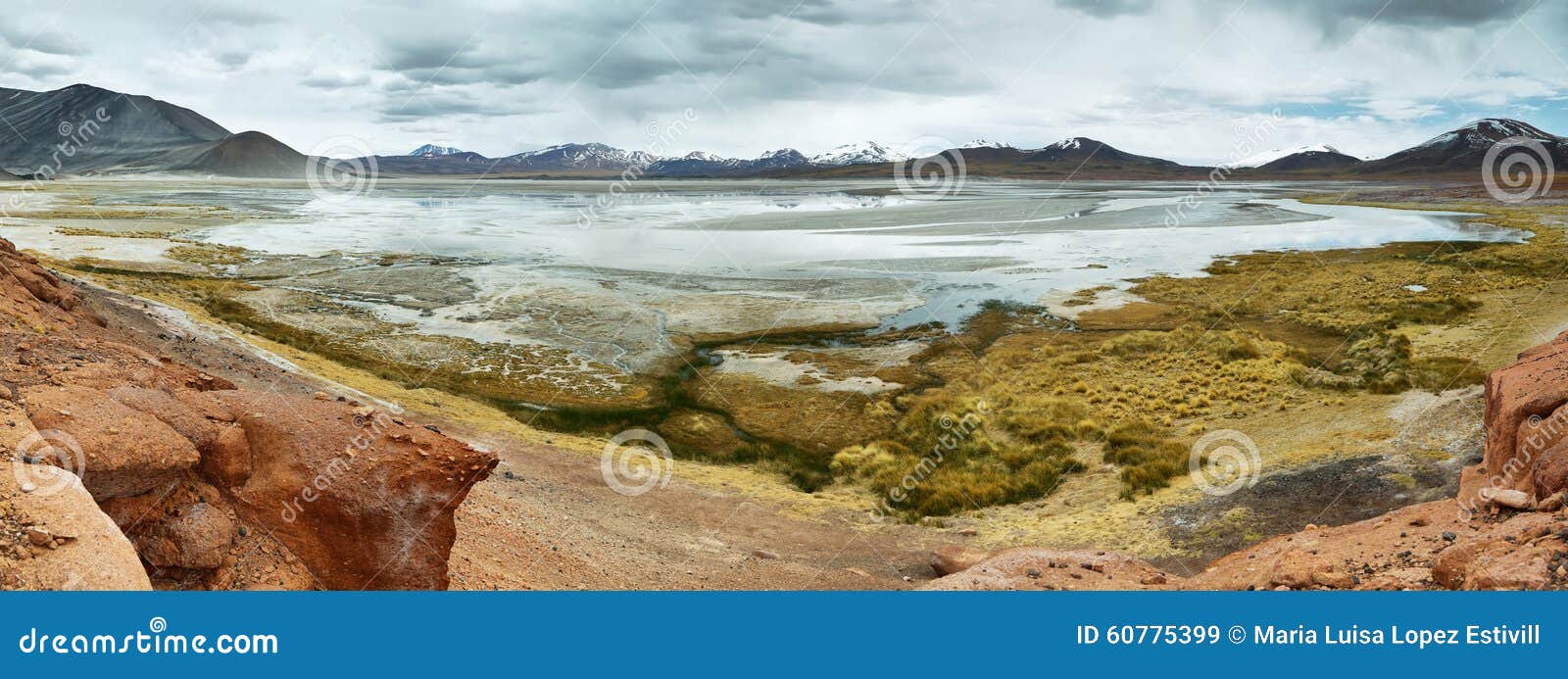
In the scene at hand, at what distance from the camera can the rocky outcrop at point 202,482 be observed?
244 inches

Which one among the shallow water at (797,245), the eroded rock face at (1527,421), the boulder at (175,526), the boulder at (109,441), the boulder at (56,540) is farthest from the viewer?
the shallow water at (797,245)

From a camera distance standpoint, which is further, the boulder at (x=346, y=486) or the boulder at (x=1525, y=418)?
the boulder at (x=1525, y=418)

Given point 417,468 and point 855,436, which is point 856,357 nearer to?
point 855,436

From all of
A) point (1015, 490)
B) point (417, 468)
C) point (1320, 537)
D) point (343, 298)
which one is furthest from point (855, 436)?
point (343, 298)

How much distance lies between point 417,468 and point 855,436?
47.8ft

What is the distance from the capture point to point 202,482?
308 inches

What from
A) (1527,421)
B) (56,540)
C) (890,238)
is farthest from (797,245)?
(56,540)

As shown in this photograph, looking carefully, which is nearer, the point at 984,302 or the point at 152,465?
the point at 152,465

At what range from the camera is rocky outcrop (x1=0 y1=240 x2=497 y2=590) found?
620cm

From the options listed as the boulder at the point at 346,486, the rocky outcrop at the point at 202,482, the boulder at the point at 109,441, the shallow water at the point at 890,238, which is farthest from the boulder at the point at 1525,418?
the shallow water at the point at 890,238

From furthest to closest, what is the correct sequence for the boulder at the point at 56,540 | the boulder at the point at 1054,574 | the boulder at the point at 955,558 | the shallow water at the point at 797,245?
the shallow water at the point at 797,245
the boulder at the point at 955,558
the boulder at the point at 1054,574
the boulder at the point at 56,540

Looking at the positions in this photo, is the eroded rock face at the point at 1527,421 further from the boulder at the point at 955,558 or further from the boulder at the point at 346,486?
the boulder at the point at 346,486

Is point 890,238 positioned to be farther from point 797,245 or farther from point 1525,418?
point 1525,418

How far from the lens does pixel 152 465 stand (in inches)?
289
